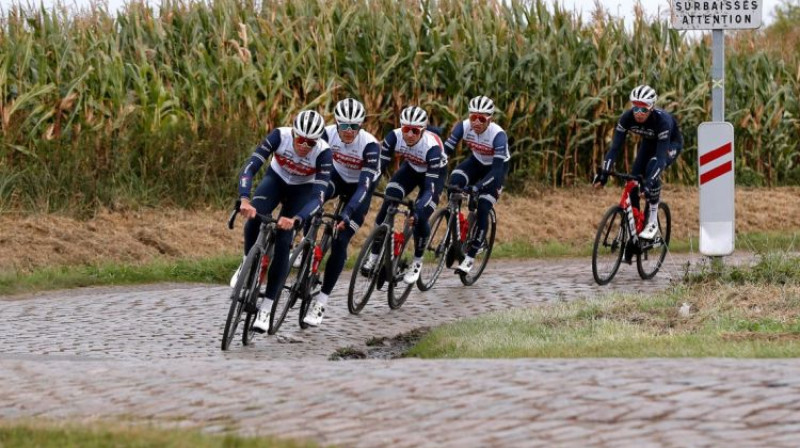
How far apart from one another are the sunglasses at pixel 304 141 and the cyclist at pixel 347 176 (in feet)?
2.84

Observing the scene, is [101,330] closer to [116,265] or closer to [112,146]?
[116,265]

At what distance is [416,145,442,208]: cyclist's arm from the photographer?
1591cm

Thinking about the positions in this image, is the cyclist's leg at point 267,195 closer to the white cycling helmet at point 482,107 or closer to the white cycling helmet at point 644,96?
the white cycling helmet at point 482,107

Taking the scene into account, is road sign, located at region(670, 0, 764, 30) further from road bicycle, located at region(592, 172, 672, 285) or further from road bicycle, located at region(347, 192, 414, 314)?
road bicycle, located at region(347, 192, 414, 314)

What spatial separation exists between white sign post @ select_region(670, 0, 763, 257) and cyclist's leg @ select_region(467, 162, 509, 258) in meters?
2.19

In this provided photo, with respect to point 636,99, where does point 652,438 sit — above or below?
below

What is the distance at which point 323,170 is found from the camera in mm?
13867

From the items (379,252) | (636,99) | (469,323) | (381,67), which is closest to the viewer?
(469,323)

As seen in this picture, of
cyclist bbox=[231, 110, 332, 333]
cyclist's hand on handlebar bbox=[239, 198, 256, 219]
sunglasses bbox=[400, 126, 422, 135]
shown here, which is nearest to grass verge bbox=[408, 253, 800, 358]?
cyclist bbox=[231, 110, 332, 333]

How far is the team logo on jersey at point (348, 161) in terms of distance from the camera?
15.6 m

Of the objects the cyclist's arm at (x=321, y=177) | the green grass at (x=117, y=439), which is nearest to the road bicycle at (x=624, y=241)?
the cyclist's arm at (x=321, y=177)

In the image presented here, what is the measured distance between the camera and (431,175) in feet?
52.5

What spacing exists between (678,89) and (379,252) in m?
13.3

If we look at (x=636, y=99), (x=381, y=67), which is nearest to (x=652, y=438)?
(x=636, y=99)
